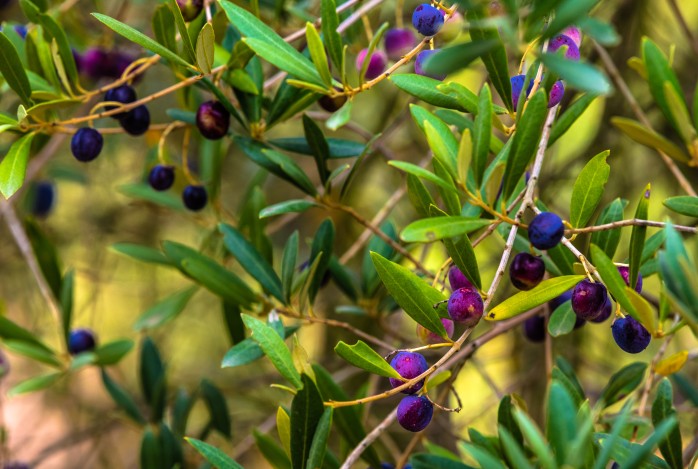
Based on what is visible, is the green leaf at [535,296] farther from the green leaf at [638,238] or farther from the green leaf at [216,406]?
the green leaf at [216,406]

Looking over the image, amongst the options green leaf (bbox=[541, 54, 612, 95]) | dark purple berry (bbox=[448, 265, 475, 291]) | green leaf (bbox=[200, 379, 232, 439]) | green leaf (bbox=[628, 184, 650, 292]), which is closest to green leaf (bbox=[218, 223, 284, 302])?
dark purple berry (bbox=[448, 265, 475, 291])

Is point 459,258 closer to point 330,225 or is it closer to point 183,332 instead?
point 330,225

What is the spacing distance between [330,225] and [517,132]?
0.51 metres

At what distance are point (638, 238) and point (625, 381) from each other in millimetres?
470

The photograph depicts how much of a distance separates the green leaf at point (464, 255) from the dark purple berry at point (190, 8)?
22.7 inches

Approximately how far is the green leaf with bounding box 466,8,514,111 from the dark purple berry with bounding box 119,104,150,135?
0.60 m

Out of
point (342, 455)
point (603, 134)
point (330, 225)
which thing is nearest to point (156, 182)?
point (330, 225)

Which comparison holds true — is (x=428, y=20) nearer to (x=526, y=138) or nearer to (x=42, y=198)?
(x=526, y=138)

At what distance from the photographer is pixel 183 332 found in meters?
3.54

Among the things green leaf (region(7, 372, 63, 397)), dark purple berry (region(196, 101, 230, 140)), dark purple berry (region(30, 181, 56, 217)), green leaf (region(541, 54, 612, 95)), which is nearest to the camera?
green leaf (region(541, 54, 612, 95))

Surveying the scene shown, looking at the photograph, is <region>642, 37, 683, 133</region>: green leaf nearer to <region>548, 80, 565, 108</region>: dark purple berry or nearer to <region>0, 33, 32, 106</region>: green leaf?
<region>548, 80, 565, 108</region>: dark purple berry

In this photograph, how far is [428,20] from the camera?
0.98 m

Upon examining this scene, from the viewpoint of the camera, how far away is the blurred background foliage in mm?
2096

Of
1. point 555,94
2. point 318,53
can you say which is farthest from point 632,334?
point 318,53
